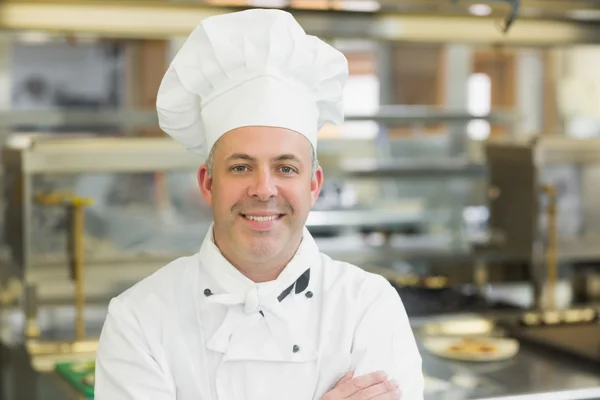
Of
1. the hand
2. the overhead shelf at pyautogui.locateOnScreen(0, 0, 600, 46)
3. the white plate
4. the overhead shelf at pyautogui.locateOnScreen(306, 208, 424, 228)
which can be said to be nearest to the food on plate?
the white plate

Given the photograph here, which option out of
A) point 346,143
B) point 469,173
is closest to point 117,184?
point 346,143

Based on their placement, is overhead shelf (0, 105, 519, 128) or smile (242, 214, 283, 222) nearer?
smile (242, 214, 283, 222)

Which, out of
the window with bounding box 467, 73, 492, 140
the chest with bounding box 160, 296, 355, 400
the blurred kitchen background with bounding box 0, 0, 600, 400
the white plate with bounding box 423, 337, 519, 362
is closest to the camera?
the chest with bounding box 160, 296, 355, 400

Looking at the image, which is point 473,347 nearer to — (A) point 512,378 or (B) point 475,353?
(B) point 475,353

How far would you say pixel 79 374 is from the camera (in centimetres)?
296

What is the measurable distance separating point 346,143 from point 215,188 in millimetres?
2487

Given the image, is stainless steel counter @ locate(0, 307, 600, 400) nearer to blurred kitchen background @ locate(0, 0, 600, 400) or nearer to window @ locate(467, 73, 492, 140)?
blurred kitchen background @ locate(0, 0, 600, 400)

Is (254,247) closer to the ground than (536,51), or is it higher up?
closer to the ground

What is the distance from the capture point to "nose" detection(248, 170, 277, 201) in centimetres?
190

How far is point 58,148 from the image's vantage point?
12.4 feet

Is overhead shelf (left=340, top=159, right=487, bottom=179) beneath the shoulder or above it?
above

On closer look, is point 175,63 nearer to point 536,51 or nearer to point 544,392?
point 544,392

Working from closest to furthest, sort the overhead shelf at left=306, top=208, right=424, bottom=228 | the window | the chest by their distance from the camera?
the chest → the overhead shelf at left=306, top=208, right=424, bottom=228 → the window

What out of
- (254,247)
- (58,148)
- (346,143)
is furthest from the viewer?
(346,143)
